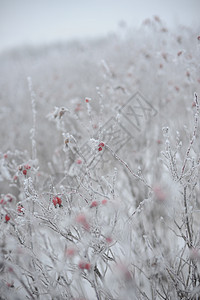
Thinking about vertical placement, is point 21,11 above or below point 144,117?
above

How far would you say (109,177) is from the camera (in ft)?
5.35

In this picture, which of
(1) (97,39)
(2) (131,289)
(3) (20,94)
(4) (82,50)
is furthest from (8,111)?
(1) (97,39)

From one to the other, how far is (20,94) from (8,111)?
172cm

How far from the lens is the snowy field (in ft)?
4.09

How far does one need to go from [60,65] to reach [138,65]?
6.02 m

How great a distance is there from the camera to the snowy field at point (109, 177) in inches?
49.1

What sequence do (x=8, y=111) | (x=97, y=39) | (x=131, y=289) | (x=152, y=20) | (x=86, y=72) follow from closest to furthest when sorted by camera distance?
1. (x=131, y=289)
2. (x=152, y=20)
3. (x=8, y=111)
4. (x=86, y=72)
5. (x=97, y=39)

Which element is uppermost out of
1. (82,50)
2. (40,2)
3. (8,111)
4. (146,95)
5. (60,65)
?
(40,2)

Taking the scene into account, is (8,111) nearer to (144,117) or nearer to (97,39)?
(144,117)

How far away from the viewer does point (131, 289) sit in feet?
3.36

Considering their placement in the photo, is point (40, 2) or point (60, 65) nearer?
point (60, 65)

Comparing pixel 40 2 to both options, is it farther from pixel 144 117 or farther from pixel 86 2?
pixel 144 117

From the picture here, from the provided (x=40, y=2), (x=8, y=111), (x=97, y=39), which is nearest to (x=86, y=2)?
(x=40, y=2)

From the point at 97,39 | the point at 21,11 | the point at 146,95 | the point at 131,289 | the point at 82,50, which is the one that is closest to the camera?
the point at 131,289
